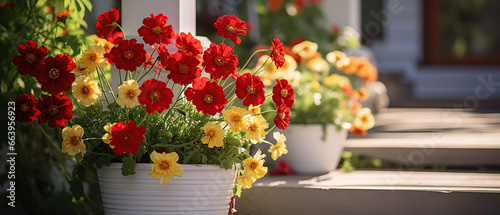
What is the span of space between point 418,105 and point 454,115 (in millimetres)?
→ 1417

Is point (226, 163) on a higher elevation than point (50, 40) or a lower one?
lower

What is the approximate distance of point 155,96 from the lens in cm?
157

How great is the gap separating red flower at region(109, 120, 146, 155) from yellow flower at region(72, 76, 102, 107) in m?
0.14

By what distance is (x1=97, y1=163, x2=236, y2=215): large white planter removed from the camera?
5.54 ft

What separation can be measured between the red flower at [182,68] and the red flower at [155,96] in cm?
6

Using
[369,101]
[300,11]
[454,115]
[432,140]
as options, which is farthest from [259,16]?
[432,140]

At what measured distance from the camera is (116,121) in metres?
1.71

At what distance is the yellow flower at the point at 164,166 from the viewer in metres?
1.61

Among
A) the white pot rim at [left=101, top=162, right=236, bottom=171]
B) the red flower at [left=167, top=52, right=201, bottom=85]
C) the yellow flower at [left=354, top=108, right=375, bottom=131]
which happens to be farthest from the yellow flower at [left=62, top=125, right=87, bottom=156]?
the yellow flower at [left=354, top=108, right=375, bottom=131]

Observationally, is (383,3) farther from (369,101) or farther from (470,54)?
(369,101)

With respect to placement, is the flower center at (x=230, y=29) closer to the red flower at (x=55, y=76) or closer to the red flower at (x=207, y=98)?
the red flower at (x=207, y=98)

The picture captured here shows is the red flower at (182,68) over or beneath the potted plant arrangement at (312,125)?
over

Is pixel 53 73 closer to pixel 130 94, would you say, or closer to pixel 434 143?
pixel 130 94

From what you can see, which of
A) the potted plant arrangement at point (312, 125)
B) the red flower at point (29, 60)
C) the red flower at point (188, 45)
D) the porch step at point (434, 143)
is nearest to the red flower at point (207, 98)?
the red flower at point (188, 45)
